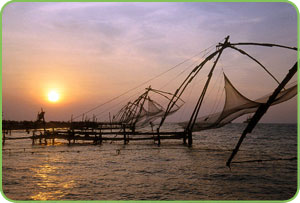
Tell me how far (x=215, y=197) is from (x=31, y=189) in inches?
219

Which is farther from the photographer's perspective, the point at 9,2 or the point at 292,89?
the point at 292,89

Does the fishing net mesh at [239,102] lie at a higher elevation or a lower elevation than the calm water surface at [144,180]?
higher

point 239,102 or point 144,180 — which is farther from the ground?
point 239,102

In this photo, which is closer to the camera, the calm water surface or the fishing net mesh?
the calm water surface

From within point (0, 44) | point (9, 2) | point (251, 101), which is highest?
point (9, 2)

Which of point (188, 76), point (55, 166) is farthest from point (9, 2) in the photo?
point (188, 76)

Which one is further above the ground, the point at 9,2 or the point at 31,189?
the point at 9,2

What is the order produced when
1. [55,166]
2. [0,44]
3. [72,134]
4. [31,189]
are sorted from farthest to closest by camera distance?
[72,134] < [55,166] < [31,189] < [0,44]

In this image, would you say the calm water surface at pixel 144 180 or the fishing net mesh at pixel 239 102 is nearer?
the calm water surface at pixel 144 180

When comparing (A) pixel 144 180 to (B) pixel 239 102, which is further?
(B) pixel 239 102

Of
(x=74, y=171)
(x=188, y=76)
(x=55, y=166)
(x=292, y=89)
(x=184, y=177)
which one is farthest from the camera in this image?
(x=188, y=76)

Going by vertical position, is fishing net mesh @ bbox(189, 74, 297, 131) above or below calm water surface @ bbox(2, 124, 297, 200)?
above

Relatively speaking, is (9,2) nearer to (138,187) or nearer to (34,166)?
(138,187)

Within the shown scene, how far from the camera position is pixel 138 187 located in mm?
8289
